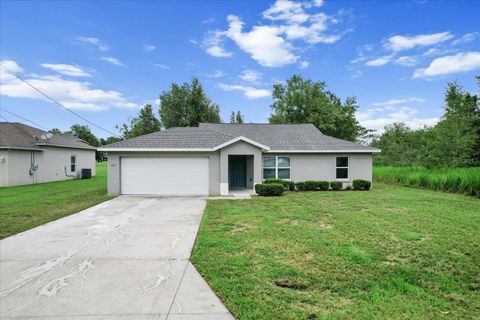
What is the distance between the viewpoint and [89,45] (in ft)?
62.8

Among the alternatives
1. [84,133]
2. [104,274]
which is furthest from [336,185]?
[84,133]

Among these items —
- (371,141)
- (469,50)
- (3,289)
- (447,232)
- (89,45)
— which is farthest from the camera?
(371,141)

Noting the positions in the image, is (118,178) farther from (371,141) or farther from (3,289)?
(371,141)

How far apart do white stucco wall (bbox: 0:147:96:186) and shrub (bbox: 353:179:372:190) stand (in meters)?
23.1

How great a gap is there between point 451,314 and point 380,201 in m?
9.14

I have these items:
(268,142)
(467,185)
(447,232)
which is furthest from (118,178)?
(467,185)

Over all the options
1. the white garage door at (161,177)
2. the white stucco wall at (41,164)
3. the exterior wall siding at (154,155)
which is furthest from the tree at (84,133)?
the white garage door at (161,177)

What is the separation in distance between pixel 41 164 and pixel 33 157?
87cm

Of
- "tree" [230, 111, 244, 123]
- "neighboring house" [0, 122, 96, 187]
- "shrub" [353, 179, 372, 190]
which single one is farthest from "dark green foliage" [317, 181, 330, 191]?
"tree" [230, 111, 244, 123]

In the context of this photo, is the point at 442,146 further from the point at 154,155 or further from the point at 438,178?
the point at 154,155

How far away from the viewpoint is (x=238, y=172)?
17203 millimetres

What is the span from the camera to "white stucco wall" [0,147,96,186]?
18.0 m

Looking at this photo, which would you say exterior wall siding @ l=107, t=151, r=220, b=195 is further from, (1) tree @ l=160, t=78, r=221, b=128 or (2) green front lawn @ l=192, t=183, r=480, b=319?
(1) tree @ l=160, t=78, r=221, b=128

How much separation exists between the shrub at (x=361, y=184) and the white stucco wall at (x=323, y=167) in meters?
0.57
